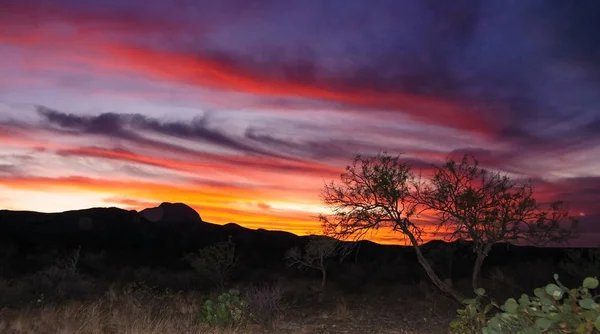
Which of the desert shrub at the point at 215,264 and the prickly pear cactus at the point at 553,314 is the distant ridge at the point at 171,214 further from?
the prickly pear cactus at the point at 553,314

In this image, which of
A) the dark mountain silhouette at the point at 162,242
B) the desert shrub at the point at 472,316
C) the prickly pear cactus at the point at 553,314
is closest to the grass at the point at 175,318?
the desert shrub at the point at 472,316

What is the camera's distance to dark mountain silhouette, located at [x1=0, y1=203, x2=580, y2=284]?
177 feet

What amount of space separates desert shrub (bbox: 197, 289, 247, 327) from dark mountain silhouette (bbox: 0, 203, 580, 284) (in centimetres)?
2848

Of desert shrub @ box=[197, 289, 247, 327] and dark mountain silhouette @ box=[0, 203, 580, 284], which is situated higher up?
dark mountain silhouette @ box=[0, 203, 580, 284]

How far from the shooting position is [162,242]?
82.3 metres

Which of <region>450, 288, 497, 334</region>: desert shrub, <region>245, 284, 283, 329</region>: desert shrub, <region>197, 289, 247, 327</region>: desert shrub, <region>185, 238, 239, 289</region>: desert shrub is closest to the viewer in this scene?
<region>450, 288, 497, 334</region>: desert shrub

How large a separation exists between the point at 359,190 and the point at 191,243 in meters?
68.0

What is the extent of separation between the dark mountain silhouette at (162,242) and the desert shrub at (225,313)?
28478 mm

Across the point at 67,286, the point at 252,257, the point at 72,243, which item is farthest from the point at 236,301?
the point at 72,243

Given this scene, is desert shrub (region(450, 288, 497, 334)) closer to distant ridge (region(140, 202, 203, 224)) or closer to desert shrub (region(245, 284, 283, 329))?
desert shrub (region(245, 284, 283, 329))

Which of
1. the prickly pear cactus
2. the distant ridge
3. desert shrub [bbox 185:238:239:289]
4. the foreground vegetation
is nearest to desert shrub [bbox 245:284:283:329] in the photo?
the foreground vegetation

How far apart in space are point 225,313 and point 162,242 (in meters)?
70.8

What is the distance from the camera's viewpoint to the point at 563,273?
2888 cm

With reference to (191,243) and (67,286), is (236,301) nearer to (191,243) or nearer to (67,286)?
(67,286)
